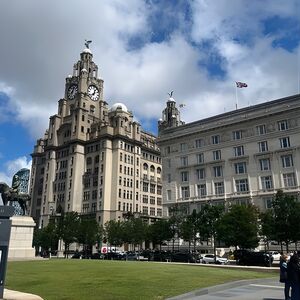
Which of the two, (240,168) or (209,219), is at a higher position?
(240,168)

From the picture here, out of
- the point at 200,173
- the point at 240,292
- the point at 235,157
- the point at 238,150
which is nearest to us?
the point at 240,292

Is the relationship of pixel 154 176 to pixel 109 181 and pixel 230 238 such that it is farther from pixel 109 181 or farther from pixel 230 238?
pixel 230 238

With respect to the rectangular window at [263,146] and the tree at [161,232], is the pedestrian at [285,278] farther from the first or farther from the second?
the tree at [161,232]

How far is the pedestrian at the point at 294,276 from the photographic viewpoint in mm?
15141

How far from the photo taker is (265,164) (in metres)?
75.6

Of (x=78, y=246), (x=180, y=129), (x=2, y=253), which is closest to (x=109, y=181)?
(x=78, y=246)

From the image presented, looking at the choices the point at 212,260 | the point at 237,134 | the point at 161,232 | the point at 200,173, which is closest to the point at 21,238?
the point at 212,260

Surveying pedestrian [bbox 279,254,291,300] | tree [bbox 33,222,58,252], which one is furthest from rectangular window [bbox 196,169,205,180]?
pedestrian [bbox 279,254,291,300]

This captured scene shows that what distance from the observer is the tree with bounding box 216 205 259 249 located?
61781mm

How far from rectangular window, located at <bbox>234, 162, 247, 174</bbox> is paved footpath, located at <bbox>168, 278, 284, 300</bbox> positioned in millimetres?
55005

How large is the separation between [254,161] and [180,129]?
69.5 ft

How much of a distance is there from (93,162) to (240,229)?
74.6 m

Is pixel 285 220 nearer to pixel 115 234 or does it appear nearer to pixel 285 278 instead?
pixel 285 278

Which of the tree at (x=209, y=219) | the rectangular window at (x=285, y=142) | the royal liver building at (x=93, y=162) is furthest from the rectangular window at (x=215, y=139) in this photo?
the royal liver building at (x=93, y=162)
